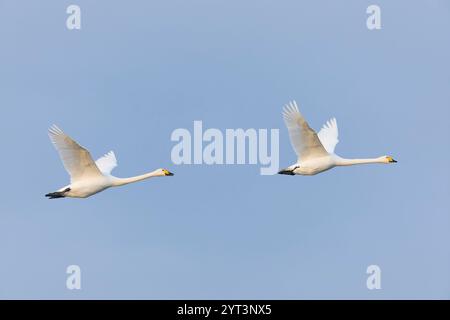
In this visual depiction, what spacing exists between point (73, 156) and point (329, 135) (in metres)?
7.11

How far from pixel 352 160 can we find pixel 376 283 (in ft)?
10.7

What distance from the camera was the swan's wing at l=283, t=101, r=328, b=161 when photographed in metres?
28.4

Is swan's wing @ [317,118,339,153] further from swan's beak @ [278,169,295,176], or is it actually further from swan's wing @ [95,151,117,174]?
swan's wing @ [95,151,117,174]

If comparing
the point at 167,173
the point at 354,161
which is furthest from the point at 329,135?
the point at 167,173

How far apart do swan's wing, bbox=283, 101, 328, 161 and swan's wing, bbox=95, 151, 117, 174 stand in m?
5.21

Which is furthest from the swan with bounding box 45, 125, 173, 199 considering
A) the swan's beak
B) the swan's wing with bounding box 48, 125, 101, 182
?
the swan's beak

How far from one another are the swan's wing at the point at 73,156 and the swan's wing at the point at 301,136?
440cm

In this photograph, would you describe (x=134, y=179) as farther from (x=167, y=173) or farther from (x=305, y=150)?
(x=305, y=150)

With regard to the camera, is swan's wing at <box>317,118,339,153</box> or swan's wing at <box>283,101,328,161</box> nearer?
swan's wing at <box>283,101,328,161</box>

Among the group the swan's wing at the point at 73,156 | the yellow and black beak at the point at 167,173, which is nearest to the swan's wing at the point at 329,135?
the yellow and black beak at the point at 167,173

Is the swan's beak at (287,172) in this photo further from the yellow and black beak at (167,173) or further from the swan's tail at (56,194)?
the swan's tail at (56,194)

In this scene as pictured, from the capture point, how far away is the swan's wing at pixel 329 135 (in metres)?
31.4

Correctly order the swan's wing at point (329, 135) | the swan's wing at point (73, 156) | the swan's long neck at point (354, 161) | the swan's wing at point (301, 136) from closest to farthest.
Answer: the swan's wing at point (73, 156), the swan's wing at point (301, 136), the swan's long neck at point (354, 161), the swan's wing at point (329, 135)

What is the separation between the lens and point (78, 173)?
28219 millimetres
